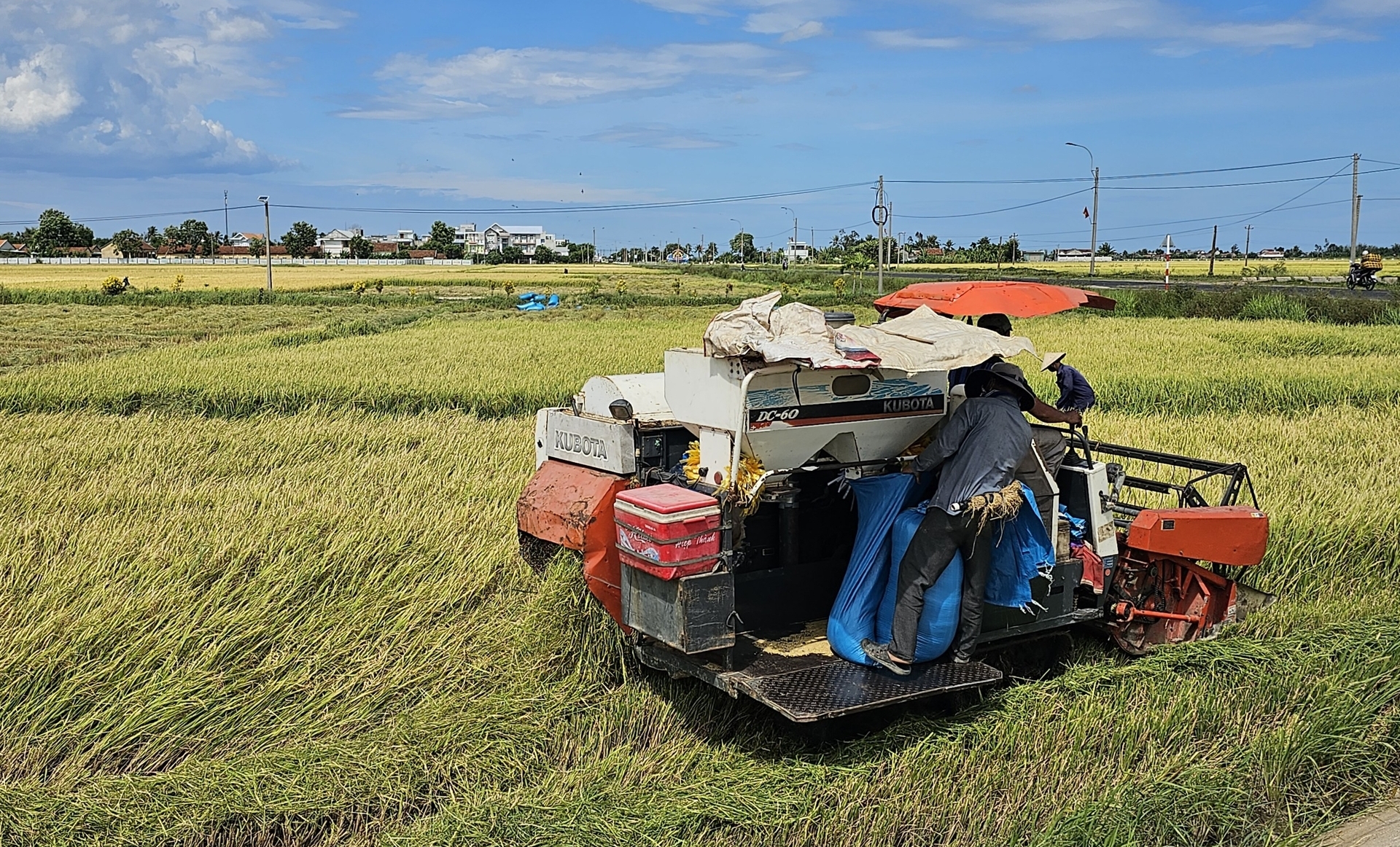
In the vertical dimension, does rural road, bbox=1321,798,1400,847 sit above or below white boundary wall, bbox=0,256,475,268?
below

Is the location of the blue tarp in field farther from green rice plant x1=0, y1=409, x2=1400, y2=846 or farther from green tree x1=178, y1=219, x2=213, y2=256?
green tree x1=178, y1=219, x2=213, y2=256

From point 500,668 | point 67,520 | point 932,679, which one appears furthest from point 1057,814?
point 67,520

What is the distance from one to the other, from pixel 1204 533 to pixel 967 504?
1831mm

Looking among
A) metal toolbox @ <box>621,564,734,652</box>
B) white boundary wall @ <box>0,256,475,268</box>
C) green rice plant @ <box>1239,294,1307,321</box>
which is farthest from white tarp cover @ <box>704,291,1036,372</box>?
white boundary wall @ <box>0,256,475,268</box>

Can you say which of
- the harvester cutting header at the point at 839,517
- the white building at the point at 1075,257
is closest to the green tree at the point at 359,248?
the white building at the point at 1075,257

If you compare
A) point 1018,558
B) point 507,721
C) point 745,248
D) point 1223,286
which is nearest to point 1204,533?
point 1018,558

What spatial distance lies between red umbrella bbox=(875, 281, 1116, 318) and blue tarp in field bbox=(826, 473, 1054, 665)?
951mm

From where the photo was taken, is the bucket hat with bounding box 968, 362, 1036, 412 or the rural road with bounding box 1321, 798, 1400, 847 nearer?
the rural road with bounding box 1321, 798, 1400, 847

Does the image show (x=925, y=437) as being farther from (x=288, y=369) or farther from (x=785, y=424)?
(x=288, y=369)

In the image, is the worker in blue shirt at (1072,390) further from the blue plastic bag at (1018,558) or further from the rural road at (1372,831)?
the rural road at (1372,831)

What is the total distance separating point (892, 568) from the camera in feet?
18.2

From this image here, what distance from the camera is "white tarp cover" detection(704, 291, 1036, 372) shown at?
A: 16.0ft

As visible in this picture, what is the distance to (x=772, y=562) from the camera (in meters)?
5.96

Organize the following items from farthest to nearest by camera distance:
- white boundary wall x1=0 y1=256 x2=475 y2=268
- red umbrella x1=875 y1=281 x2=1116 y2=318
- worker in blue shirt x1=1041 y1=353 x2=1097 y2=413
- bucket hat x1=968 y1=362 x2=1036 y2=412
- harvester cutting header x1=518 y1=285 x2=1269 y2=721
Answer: white boundary wall x1=0 y1=256 x2=475 y2=268
worker in blue shirt x1=1041 y1=353 x2=1097 y2=413
red umbrella x1=875 y1=281 x2=1116 y2=318
bucket hat x1=968 y1=362 x2=1036 y2=412
harvester cutting header x1=518 y1=285 x2=1269 y2=721
